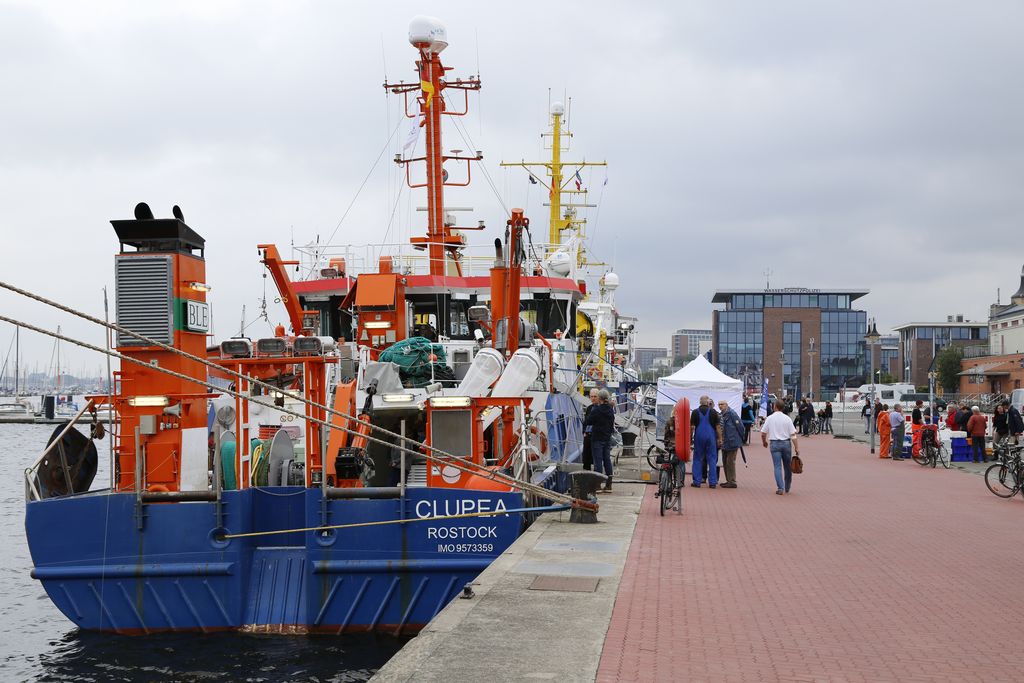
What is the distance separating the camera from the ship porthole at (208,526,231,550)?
11.1 meters

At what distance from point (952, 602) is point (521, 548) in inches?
177

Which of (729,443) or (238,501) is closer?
(238,501)

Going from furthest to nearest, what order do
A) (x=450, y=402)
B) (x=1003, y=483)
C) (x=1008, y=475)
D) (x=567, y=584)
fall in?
(x=1008, y=475), (x=1003, y=483), (x=450, y=402), (x=567, y=584)

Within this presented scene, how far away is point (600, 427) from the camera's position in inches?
639

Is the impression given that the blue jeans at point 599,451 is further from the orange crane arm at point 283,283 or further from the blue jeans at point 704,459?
the orange crane arm at point 283,283

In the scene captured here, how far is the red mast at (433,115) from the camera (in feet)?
69.2

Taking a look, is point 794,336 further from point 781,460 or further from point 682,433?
point 682,433

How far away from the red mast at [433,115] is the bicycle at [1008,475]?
11.3m

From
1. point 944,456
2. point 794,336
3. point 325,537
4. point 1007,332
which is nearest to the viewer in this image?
point 325,537

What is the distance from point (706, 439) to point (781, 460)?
4.65 ft

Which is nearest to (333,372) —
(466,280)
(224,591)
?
(466,280)

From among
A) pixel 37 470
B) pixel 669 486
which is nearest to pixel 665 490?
pixel 669 486

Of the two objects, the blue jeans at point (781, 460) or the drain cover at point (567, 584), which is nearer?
the drain cover at point (567, 584)

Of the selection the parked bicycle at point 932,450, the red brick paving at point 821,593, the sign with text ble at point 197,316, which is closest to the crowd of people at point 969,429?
the parked bicycle at point 932,450
